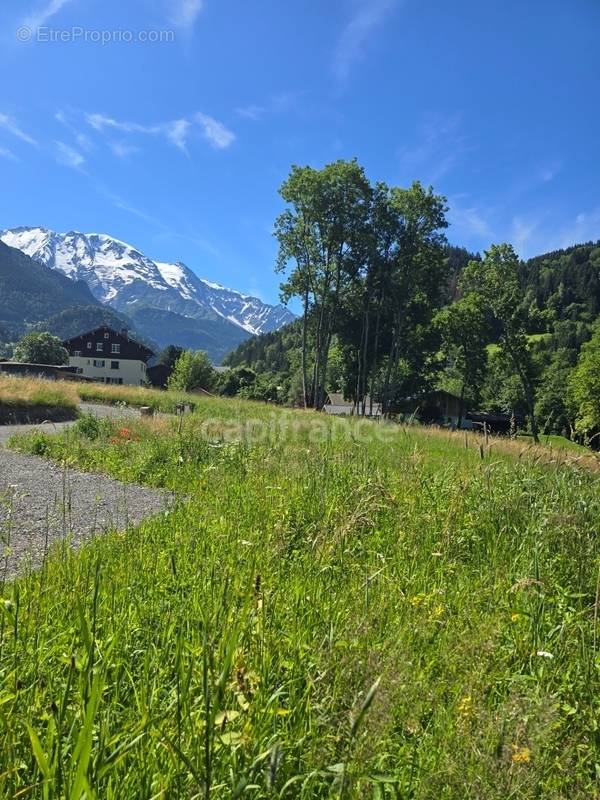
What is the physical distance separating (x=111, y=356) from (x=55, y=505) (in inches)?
3800

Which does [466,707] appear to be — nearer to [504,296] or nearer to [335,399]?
[504,296]

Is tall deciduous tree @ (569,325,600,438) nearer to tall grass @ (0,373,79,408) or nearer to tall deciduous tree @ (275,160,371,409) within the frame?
tall deciduous tree @ (275,160,371,409)

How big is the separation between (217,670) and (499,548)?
10.1 ft

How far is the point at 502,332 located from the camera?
4191 cm

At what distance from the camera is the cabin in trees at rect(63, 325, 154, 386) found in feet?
309

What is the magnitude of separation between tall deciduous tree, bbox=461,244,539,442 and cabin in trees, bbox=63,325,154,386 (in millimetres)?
68997

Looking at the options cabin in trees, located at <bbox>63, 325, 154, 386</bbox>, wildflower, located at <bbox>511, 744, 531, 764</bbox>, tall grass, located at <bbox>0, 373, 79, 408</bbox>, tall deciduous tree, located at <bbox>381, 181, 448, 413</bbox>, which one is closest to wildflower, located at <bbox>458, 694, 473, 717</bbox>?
wildflower, located at <bbox>511, 744, 531, 764</bbox>

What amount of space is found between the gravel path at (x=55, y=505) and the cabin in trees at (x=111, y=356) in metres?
88.8

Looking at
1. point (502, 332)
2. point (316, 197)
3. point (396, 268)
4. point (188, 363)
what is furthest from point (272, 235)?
point (188, 363)

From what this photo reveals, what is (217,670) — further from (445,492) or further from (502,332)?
(502,332)

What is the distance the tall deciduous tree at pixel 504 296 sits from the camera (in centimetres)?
3962

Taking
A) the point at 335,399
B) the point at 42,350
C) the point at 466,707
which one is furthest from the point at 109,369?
the point at 466,707

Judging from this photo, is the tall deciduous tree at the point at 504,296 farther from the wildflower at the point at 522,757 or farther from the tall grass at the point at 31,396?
the wildflower at the point at 522,757

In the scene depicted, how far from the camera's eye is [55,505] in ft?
15.2
